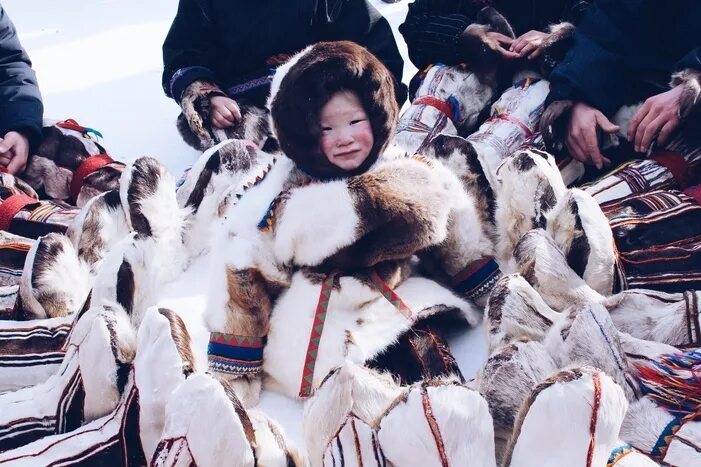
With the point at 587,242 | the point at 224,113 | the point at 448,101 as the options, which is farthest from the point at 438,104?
the point at 587,242

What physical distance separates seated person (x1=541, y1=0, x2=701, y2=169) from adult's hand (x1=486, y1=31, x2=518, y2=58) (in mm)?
247

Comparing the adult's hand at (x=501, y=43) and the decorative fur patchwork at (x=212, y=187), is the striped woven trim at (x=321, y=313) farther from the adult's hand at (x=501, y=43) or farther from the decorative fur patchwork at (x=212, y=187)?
the adult's hand at (x=501, y=43)

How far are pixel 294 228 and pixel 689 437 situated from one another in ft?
2.02

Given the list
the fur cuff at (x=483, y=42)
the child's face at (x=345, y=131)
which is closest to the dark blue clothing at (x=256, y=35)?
the fur cuff at (x=483, y=42)

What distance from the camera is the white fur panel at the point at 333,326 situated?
105cm

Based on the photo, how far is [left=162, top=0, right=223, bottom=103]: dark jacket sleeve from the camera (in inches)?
79.2

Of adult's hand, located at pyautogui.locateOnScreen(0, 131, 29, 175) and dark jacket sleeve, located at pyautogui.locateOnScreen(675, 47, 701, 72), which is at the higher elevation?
dark jacket sleeve, located at pyautogui.locateOnScreen(675, 47, 701, 72)

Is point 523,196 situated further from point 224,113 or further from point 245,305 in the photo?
point 224,113

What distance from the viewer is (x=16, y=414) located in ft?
3.56

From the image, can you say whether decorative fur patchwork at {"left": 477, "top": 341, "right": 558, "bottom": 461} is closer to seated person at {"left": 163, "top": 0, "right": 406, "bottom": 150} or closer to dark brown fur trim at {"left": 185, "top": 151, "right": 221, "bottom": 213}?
dark brown fur trim at {"left": 185, "top": 151, "right": 221, "bottom": 213}

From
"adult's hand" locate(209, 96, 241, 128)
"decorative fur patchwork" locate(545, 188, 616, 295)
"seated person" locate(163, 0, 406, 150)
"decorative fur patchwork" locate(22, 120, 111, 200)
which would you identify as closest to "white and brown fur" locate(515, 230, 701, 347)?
"decorative fur patchwork" locate(545, 188, 616, 295)

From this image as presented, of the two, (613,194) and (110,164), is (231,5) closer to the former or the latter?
(110,164)

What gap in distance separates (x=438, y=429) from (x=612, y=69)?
1.12 m

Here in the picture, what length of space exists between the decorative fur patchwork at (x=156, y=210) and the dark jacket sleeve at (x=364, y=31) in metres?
0.82
